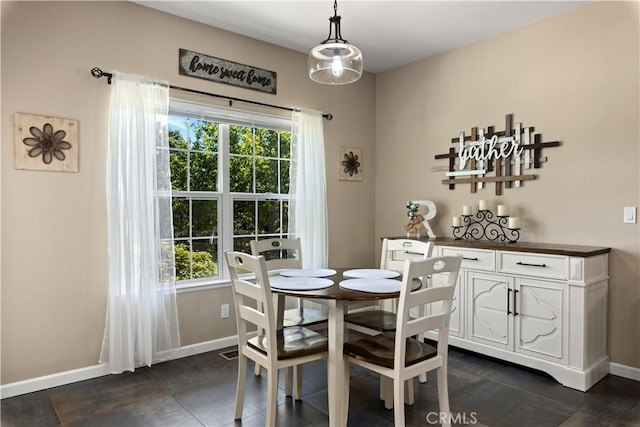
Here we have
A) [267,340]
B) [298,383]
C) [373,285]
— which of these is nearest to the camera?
[267,340]

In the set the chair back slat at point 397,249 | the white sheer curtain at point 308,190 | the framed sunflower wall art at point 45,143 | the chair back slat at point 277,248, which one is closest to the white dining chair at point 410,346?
the chair back slat at point 397,249

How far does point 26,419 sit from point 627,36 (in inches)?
180

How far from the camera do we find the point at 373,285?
2.29 metres

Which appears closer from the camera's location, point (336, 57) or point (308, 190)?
point (336, 57)

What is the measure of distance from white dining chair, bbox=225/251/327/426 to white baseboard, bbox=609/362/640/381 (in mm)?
2247

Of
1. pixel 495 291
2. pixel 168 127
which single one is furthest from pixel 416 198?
pixel 168 127

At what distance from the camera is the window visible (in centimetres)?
341

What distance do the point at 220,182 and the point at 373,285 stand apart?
1.88 meters

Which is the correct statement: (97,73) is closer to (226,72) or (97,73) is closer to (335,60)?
(226,72)

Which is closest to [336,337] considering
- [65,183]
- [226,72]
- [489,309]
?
[489,309]

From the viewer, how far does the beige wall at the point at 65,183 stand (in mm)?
2598

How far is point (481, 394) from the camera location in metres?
2.67

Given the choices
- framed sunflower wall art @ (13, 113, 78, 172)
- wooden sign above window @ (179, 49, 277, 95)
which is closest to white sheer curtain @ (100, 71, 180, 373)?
framed sunflower wall art @ (13, 113, 78, 172)

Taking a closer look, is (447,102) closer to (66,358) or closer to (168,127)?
(168,127)
